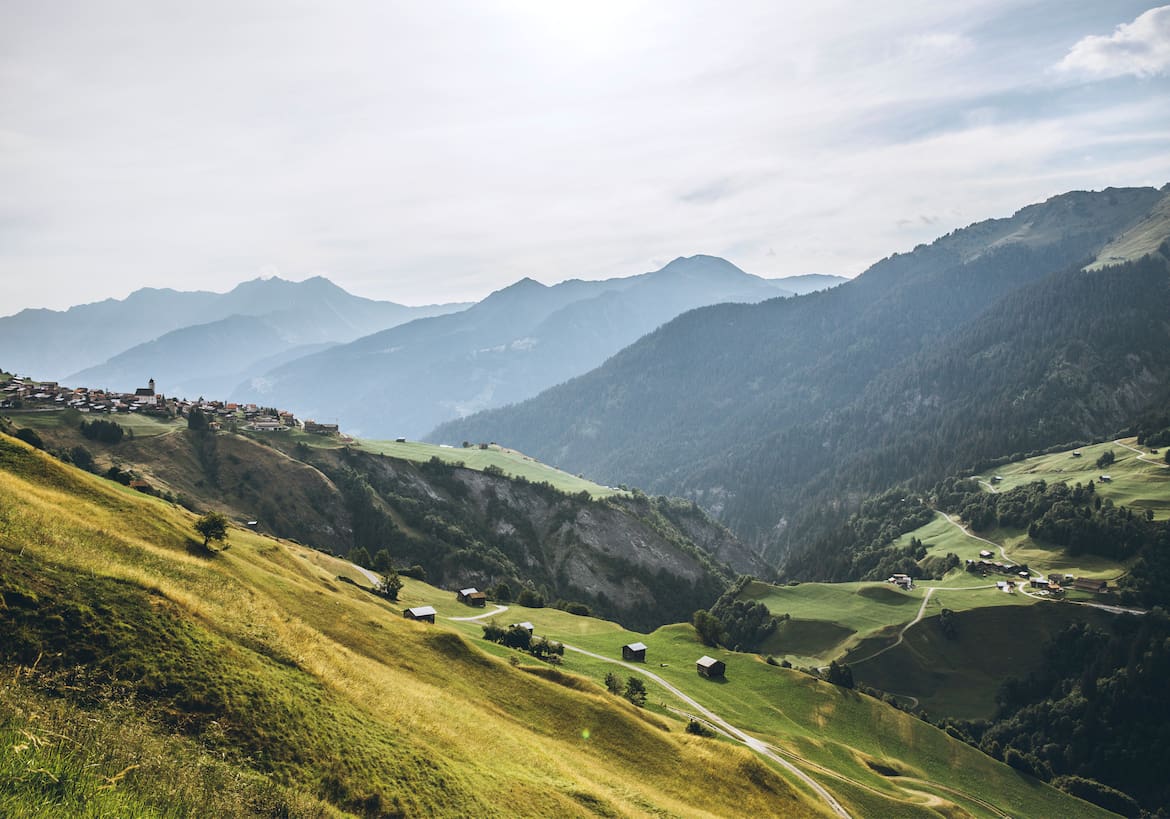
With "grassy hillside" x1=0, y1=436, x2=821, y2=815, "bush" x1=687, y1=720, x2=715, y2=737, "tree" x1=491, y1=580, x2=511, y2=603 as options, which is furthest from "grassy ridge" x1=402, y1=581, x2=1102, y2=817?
"grassy hillside" x1=0, y1=436, x2=821, y2=815

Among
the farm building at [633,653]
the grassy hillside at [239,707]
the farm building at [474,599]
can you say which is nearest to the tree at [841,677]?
the farm building at [633,653]

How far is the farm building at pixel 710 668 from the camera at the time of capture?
10500cm

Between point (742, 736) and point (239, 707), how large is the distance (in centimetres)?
6929

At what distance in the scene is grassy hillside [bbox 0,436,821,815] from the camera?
57.0ft

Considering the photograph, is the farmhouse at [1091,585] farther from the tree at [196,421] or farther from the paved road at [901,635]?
the tree at [196,421]

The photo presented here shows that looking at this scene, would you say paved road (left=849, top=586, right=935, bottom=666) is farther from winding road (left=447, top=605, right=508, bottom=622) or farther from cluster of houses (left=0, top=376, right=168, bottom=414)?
cluster of houses (left=0, top=376, right=168, bottom=414)

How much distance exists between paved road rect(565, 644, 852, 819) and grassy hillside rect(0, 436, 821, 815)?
12.9m

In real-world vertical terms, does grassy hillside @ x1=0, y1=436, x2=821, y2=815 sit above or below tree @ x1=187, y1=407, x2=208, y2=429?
below

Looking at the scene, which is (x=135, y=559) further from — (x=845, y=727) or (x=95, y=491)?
(x=845, y=727)

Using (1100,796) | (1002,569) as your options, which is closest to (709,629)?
(1100,796)

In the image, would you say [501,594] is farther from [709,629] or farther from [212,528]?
[212,528]

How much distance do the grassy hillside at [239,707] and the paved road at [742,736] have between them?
12.9 m

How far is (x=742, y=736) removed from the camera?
76625mm

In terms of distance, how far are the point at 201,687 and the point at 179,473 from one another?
15691 cm
